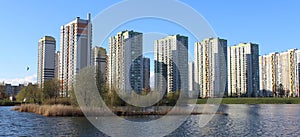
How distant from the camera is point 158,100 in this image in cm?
4122

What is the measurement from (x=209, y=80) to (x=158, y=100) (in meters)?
23.5

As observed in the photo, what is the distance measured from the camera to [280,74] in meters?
113

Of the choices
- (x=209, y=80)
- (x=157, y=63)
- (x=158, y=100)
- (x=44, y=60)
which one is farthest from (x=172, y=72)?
(x=44, y=60)

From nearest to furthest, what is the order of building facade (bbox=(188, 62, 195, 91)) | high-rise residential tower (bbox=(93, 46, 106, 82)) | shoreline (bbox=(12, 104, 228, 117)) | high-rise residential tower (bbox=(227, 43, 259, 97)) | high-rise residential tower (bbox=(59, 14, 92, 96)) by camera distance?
1. shoreline (bbox=(12, 104, 228, 117))
2. high-rise residential tower (bbox=(93, 46, 106, 82))
3. building facade (bbox=(188, 62, 195, 91))
4. high-rise residential tower (bbox=(59, 14, 92, 96))
5. high-rise residential tower (bbox=(227, 43, 259, 97))

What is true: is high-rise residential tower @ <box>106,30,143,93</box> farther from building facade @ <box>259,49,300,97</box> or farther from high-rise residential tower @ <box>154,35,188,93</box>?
building facade @ <box>259,49,300,97</box>

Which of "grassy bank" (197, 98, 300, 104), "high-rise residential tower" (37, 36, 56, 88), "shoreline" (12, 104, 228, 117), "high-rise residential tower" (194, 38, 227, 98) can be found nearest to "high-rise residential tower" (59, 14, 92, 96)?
"high-rise residential tower" (37, 36, 56, 88)

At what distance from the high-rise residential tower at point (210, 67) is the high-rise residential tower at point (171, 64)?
11.9 ft

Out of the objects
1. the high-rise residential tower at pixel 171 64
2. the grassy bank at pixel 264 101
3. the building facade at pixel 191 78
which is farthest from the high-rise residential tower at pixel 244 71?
the high-rise residential tower at pixel 171 64

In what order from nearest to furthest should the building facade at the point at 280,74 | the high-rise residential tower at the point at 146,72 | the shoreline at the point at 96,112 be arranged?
the shoreline at the point at 96,112 < the high-rise residential tower at the point at 146,72 < the building facade at the point at 280,74

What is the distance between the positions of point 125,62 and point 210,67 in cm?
2115

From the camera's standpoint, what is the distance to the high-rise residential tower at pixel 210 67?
5522 centimetres

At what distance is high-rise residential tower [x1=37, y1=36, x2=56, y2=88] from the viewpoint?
89.8m

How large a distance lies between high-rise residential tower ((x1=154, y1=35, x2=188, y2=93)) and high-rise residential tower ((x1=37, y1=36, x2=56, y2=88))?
47.5m

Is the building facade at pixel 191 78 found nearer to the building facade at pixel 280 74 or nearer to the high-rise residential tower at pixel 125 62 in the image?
the high-rise residential tower at pixel 125 62
